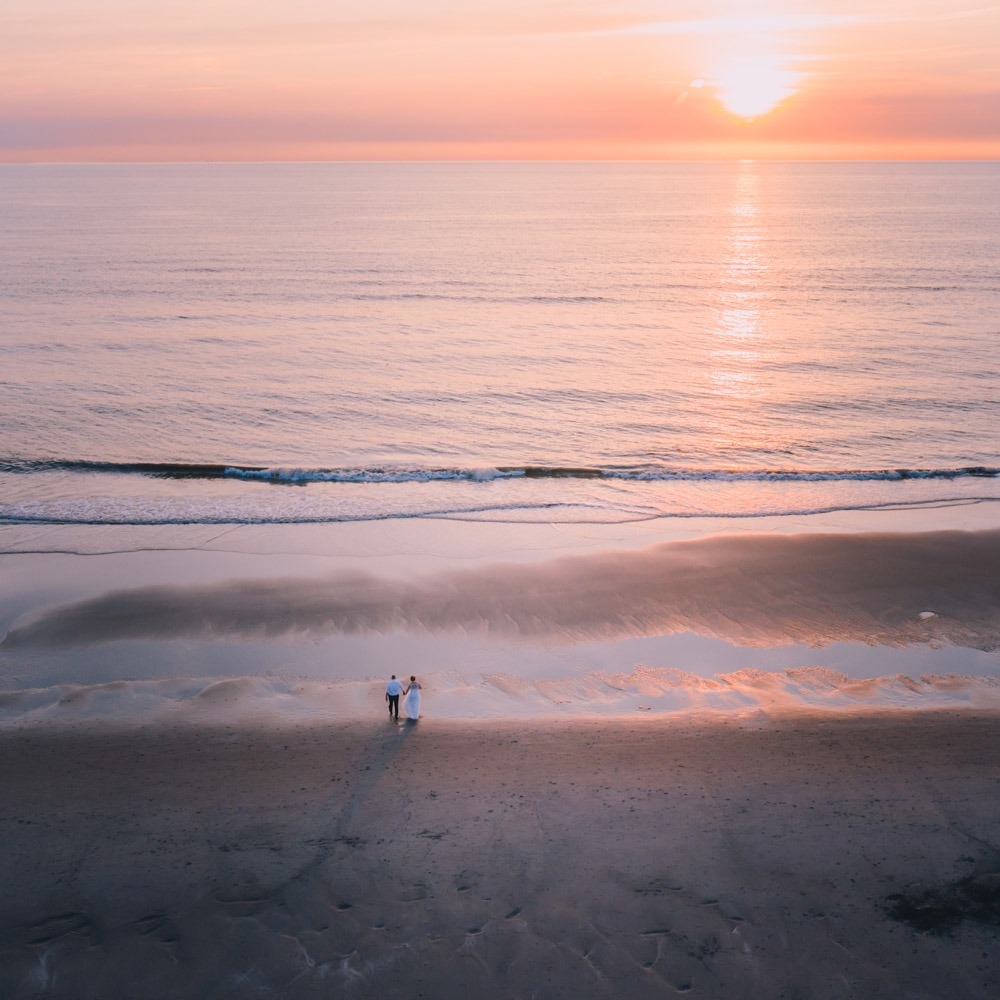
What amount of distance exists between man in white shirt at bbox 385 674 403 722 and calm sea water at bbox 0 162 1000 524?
11179 mm

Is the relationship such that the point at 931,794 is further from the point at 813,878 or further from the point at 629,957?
the point at 629,957

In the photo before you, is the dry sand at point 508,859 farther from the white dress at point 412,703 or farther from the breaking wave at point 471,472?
the breaking wave at point 471,472

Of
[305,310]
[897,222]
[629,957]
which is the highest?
[897,222]

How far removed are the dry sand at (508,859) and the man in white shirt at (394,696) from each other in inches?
17.3

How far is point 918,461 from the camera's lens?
2944 cm

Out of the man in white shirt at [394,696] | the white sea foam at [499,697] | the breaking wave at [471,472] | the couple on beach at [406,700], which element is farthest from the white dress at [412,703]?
the breaking wave at [471,472]

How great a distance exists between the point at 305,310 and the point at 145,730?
43.0 m

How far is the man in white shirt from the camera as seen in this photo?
14.5 metres

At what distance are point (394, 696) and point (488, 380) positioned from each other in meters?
26.8

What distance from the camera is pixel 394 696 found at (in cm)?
1452

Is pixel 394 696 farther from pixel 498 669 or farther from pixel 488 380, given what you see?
pixel 488 380

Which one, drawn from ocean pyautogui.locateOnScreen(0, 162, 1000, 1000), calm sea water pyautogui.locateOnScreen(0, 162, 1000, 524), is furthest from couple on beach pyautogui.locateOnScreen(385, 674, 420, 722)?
calm sea water pyautogui.locateOnScreen(0, 162, 1000, 524)

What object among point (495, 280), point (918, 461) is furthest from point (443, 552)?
point (495, 280)

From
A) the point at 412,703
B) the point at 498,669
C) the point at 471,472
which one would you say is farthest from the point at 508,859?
the point at 471,472
